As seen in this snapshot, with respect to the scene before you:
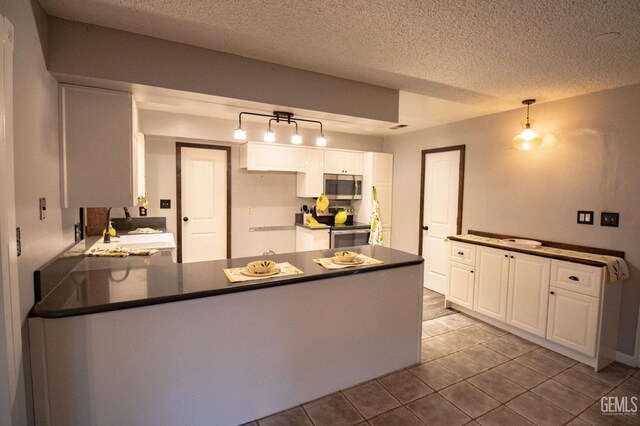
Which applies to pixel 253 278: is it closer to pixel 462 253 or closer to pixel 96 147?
pixel 96 147

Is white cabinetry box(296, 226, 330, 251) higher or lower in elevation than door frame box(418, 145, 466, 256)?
lower

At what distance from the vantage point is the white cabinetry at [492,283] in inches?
124

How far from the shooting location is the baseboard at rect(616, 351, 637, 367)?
260 cm

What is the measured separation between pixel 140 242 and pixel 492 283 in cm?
371

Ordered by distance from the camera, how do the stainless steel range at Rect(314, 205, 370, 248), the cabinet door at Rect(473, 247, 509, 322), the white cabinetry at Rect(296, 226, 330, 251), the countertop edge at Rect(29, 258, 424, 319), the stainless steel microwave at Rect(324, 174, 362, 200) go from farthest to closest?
the stainless steel microwave at Rect(324, 174, 362, 200), the stainless steel range at Rect(314, 205, 370, 248), the white cabinetry at Rect(296, 226, 330, 251), the cabinet door at Rect(473, 247, 509, 322), the countertop edge at Rect(29, 258, 424, 319)

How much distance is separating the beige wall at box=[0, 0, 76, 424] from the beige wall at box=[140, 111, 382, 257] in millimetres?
2062

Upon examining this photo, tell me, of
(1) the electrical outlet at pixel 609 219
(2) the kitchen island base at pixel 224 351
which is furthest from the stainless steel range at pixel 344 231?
(1) the electrical outlet at pixel 609 219

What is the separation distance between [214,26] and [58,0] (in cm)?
75

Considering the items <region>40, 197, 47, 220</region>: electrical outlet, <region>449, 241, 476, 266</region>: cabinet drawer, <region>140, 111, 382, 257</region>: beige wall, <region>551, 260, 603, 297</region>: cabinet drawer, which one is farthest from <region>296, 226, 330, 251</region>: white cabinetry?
<region>40, 197, 47, 220</region>: electrical outlet

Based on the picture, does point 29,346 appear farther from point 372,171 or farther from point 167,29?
point 372,171

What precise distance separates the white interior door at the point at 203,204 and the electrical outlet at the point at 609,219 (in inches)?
164

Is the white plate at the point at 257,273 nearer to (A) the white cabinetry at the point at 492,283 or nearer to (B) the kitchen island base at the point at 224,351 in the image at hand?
(B) the kitchen island base at the point at 224,351

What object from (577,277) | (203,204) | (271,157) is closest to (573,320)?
(577,277)

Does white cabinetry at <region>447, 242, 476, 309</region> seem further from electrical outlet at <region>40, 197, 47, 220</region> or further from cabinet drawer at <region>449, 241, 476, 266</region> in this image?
electrical outlet at <region>40, 197, 47, 220</region>
